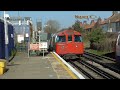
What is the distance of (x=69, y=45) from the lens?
33031mm

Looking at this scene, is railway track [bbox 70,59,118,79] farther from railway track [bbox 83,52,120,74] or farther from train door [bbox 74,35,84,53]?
train door [bbox 74,35,84,53]

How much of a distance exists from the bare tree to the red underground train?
79772 mm

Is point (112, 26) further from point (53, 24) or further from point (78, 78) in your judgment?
point (78, 78)

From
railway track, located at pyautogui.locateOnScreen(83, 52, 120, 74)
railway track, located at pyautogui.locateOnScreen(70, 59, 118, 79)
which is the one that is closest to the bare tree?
railway track, located at pyautogui.locateOnScreen(83, 52, 120, 74)

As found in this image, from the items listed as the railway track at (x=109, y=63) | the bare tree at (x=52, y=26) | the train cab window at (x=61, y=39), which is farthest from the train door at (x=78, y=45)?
the bare tree at (x=52, y=26)

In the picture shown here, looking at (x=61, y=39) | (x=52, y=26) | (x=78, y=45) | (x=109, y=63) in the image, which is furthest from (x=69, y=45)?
(x=52, y=26)

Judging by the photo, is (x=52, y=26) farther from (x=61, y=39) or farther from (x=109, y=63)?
(x=109, y=63)

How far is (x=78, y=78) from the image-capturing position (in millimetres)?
13883

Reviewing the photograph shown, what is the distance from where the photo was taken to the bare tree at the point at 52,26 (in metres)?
115

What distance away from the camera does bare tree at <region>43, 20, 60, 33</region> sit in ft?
377

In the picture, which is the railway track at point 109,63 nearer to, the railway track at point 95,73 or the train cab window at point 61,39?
the railway track at point 95,73
